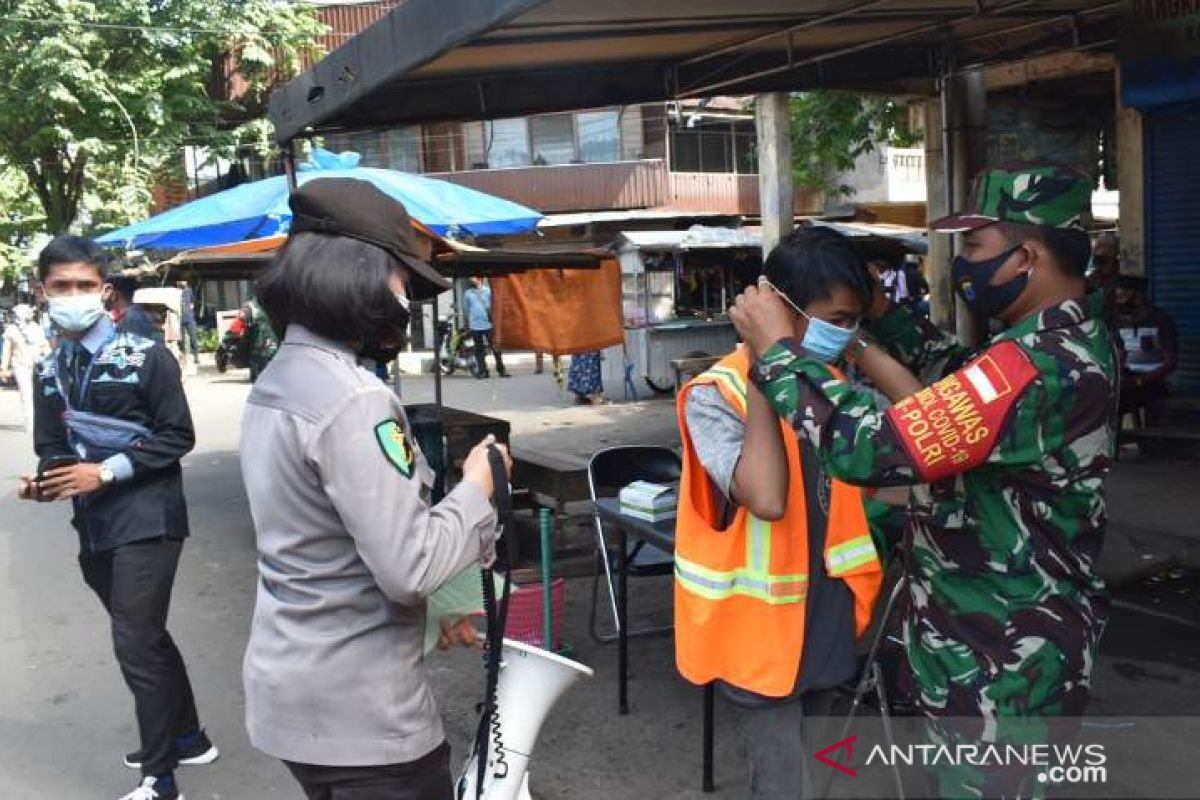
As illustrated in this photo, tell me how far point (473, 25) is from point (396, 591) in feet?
7.49

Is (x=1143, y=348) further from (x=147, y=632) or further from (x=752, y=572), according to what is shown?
(x=147, y=632)

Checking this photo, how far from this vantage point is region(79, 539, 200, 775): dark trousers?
133 inches

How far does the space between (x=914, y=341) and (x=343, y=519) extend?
161 centimetres

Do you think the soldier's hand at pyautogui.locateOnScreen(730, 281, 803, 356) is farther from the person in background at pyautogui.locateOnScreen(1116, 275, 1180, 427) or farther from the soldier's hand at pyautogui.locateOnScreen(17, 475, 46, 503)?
the person in background at pyautogui.locateOnScreen(1116, 275, 1180, 427)

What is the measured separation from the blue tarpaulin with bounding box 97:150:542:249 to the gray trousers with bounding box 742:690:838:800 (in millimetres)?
5036

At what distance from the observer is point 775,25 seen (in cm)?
534

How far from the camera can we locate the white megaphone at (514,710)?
227 centimetres

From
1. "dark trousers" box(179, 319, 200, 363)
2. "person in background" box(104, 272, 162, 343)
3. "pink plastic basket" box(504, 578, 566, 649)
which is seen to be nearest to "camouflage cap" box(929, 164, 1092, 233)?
"pink plastic basket" box(504, 578, 566, 649)

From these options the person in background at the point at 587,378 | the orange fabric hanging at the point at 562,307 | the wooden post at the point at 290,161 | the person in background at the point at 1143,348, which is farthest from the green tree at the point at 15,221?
the person in background at the point at 1143,348

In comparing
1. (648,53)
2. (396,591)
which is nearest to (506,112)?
(648,53)

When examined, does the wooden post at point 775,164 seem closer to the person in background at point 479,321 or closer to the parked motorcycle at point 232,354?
the person in background at point 479,321

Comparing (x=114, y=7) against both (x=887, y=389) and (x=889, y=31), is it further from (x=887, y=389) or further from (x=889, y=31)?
(x=887, y=389)

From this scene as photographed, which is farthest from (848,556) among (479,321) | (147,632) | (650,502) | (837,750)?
(479,321)

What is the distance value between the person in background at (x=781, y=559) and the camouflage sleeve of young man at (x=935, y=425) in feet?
0.99
